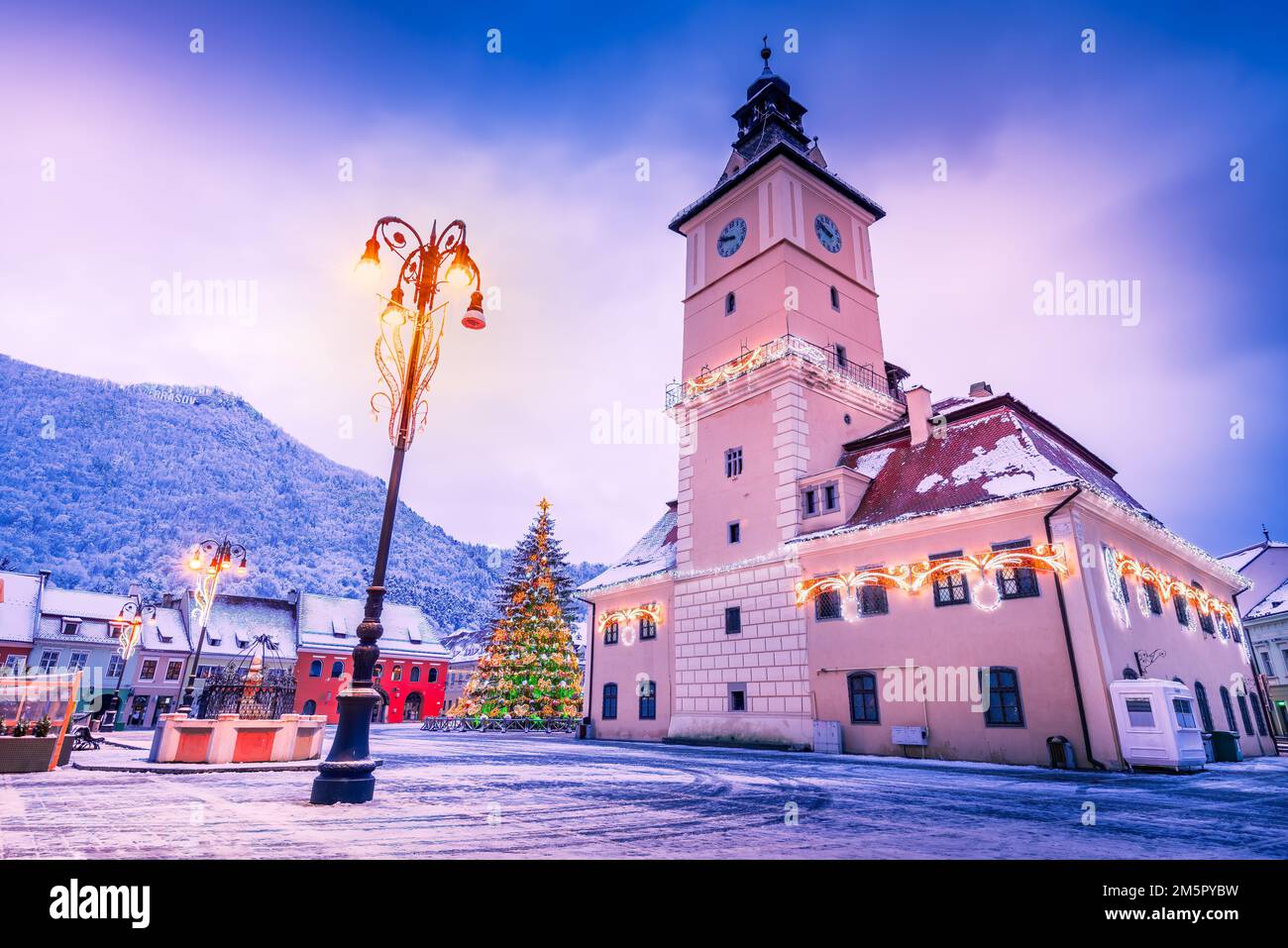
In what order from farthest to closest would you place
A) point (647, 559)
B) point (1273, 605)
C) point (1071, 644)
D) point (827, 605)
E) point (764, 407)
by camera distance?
point (1273, 605) < point (647, 559) < point (764, 407) < point (827, 605) < point (1071, 644)

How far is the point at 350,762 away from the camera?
6.92 m

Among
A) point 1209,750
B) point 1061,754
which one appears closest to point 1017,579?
point 1061,754

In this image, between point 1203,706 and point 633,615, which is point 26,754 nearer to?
point 633,615

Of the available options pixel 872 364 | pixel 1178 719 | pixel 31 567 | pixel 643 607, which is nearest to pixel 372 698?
pixel 1178 719

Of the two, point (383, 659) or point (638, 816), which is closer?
point (638, 816)

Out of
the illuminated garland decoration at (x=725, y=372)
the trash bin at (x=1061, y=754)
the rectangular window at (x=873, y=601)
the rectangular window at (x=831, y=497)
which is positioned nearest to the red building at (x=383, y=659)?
the illuminated garland decoration at (x=725, y=372)

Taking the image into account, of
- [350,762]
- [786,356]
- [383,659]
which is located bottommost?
Answer: [350,762]

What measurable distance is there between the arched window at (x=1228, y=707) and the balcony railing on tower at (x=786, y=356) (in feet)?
49.2

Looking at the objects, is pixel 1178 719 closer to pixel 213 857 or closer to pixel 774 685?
pixel 774 685

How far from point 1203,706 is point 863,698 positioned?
10.6m

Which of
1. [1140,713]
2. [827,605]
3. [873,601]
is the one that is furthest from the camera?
[827,605]

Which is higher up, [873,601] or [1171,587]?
[1171,587]

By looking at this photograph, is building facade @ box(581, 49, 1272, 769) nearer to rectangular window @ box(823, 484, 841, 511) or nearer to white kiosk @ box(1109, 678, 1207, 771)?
rectangular window @ box(823, 484, 841, 511)

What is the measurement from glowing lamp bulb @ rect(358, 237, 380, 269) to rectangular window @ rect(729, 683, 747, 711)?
736 inches
